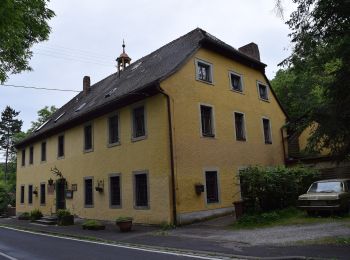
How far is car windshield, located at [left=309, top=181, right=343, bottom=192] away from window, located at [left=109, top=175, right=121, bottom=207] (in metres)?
9.66

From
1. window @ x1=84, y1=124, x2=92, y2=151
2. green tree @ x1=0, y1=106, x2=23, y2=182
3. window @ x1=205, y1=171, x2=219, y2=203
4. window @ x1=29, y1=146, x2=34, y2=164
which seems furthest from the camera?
green tree @ x1=0, y1=106, x2=23, y2=182

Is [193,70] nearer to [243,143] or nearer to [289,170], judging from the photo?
[243,143]

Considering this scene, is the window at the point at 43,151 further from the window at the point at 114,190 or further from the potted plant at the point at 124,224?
the potted plant at the point at 124,224

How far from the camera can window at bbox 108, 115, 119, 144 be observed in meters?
21.9

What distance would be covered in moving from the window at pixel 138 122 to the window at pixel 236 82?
6.13 m

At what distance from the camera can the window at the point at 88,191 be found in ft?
77.7

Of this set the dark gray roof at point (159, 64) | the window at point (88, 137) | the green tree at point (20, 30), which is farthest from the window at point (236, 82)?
the green tree at point (20, 30)

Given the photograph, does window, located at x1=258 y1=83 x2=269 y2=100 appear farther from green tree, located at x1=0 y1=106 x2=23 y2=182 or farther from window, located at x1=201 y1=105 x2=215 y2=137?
green tree, located at x1=0 y1=106 x2=23 y2=182

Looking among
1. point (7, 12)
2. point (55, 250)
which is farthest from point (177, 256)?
point (7, 12)

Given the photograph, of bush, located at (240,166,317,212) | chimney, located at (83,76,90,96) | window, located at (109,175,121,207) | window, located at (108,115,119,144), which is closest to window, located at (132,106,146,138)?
window, located at (108,115,119,144)

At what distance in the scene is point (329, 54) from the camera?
9906mm

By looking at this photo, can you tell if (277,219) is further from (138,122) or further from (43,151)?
(43,151)

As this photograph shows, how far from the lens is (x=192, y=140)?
768 inches

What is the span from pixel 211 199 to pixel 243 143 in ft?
15.1
